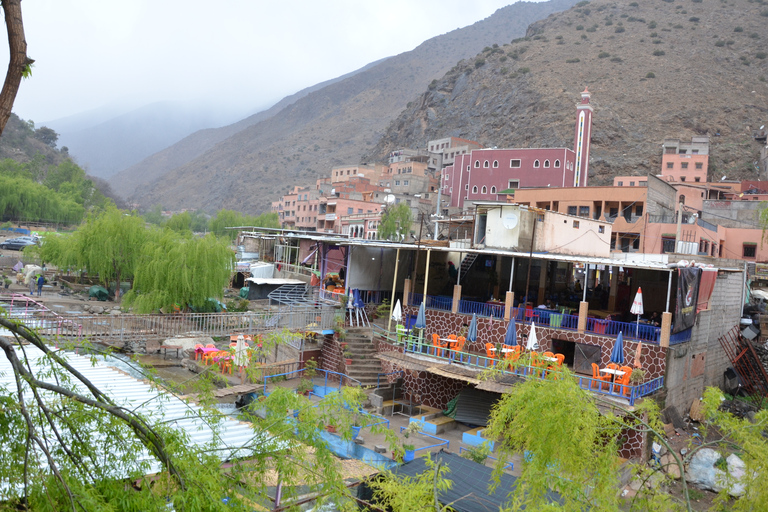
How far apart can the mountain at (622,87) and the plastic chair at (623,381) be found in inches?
2520

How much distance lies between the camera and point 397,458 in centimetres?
1304

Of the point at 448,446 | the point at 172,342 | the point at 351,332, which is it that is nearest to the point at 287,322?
the point at 351,332

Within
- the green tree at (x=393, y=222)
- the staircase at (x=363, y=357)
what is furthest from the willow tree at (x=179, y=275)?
the green tree at (x=393, y=222)

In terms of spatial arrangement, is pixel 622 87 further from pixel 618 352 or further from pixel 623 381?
pixel 623 381

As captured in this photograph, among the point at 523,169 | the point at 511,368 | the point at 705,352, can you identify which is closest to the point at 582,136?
the point at 523,169

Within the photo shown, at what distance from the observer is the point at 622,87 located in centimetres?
10112

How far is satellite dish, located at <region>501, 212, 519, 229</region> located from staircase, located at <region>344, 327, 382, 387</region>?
734 cm

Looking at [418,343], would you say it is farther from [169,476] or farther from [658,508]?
[169,476]

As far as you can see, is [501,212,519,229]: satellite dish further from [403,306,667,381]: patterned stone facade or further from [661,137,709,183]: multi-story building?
[661,137,709,183]: multi-story building

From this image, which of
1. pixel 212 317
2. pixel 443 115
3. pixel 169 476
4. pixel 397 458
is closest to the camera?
pixel 169 476

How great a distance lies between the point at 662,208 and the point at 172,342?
33.5 m

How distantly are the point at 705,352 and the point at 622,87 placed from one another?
8944 centimetres

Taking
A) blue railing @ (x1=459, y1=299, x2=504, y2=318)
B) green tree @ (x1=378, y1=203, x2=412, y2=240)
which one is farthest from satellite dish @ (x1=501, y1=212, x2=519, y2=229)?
green tree @ (x1=378, y1=203, x2=412, y2=240)

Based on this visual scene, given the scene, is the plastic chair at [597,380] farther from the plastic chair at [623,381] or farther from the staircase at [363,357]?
the staircase at [363,357]
